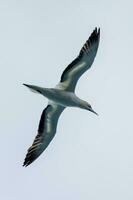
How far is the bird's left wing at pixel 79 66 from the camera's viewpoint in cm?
3238

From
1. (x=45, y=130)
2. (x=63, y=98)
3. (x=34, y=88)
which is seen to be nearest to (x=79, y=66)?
(x=63, y=98)

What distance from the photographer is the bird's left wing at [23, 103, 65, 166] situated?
33094 millimetres

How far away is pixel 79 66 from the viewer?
32562 mm

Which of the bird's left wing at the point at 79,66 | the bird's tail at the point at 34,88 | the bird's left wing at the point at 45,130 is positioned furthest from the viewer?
the bird's left wing at the point at 45,130

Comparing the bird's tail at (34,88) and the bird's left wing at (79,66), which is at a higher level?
the bird's left wing at (79,66)

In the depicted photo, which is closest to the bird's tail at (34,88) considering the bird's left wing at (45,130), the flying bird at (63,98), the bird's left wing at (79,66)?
the flying bird at (63,98)

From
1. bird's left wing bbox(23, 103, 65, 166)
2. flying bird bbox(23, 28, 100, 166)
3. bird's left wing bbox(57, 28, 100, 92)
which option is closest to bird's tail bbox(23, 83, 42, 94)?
flying bird bbox(23, 28, 100, 166)

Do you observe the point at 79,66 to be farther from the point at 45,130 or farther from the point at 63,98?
the point at 45,130

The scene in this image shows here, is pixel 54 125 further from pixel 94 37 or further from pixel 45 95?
pixel 94 37

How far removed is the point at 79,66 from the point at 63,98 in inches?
82.9

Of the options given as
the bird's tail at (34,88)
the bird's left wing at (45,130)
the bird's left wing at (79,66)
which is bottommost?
the bird's left wing at (45,130)

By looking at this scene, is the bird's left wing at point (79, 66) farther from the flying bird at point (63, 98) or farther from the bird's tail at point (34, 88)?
the bird's tail at point (34, 88)

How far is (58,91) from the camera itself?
31.5m

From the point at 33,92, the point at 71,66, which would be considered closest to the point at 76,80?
the point at 71,66
